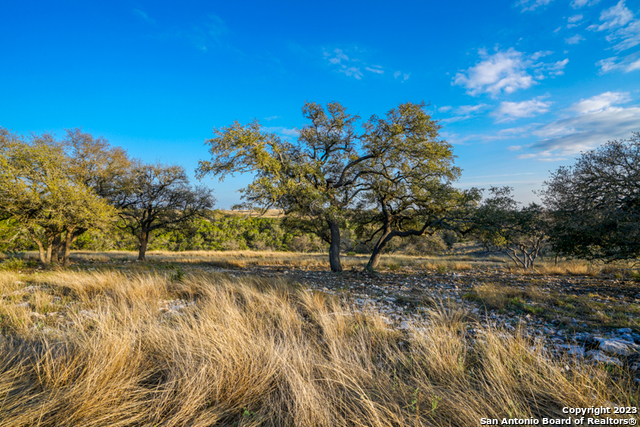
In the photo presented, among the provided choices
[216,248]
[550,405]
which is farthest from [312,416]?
[216,248]

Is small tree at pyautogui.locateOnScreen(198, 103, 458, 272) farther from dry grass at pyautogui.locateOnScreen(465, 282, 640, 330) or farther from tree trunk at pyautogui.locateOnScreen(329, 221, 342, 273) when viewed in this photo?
dry grass at pyautogui.locateOnScreen(465, 282, 640, 330)

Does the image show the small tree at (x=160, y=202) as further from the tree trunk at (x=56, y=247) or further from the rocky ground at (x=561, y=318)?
the rocky ground at (x=561, y=318)

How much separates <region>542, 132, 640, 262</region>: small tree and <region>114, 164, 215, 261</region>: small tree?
2419cm

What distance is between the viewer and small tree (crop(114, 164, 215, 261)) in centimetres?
2195

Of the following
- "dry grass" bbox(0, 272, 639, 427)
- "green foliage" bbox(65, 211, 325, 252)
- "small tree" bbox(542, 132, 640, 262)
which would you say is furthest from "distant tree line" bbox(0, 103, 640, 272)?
"green foliage" bbox(65, 211, 325, 252)

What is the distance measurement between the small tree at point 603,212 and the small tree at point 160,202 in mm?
24194

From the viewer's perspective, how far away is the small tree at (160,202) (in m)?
22.0

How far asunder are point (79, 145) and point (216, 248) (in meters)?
37.6

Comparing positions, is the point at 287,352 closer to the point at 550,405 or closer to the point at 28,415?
the point at 28,415

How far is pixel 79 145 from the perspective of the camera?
17625mm

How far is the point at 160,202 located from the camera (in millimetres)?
23516

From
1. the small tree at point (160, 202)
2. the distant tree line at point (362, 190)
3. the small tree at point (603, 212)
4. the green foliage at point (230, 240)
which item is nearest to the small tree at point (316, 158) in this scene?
the distant tree line at point (362, 190)

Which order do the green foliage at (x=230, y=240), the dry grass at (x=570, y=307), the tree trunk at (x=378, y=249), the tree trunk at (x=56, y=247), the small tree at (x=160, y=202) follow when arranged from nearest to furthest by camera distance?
the dry grass at (x=570, y=307), the tree trunk at (x=378, y=249), the tree trunk at (x=56, y=247), the small tree at (x=160, y=202), the green foliage at (x=230, y=240)

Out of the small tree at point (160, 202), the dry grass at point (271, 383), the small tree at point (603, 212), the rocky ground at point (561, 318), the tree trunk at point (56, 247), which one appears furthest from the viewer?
the small tree at point (160, 202)
